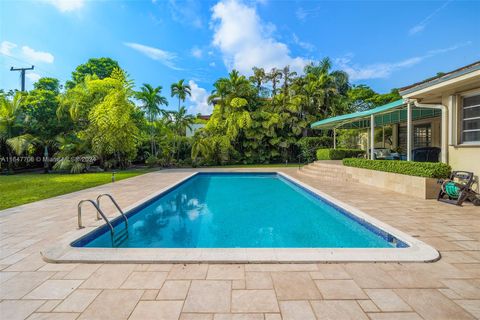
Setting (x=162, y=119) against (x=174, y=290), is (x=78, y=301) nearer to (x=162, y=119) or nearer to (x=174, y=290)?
(x=174, y=290)

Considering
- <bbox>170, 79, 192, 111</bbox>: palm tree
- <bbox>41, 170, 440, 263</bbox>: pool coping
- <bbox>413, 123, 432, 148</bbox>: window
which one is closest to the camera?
<bbox>41, 170, 440, 263</bbox>: pool coping

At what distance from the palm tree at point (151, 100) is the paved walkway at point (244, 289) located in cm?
1558

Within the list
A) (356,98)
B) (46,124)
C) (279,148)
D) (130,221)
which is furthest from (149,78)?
(356,98)

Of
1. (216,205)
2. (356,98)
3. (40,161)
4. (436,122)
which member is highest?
(356,98)

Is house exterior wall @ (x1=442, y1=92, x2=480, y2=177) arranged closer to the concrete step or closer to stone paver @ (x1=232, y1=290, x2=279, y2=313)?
the concrete step

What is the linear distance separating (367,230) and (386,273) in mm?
2147

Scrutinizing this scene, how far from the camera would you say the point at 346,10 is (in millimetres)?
10672

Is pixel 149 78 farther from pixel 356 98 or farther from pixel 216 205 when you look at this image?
pixel 356 98

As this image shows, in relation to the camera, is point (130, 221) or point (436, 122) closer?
point (130, 221)

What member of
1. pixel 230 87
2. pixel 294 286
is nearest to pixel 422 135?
pixel 230 87

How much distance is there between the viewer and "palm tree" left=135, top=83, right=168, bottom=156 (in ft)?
58.7

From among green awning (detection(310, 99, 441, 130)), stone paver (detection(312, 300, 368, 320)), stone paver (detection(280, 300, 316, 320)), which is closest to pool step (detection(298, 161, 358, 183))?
green awning (detection(310, 99, 441, 130))

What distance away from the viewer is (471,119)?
268 inches

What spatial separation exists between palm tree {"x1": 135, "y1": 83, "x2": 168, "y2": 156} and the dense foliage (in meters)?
0.07
